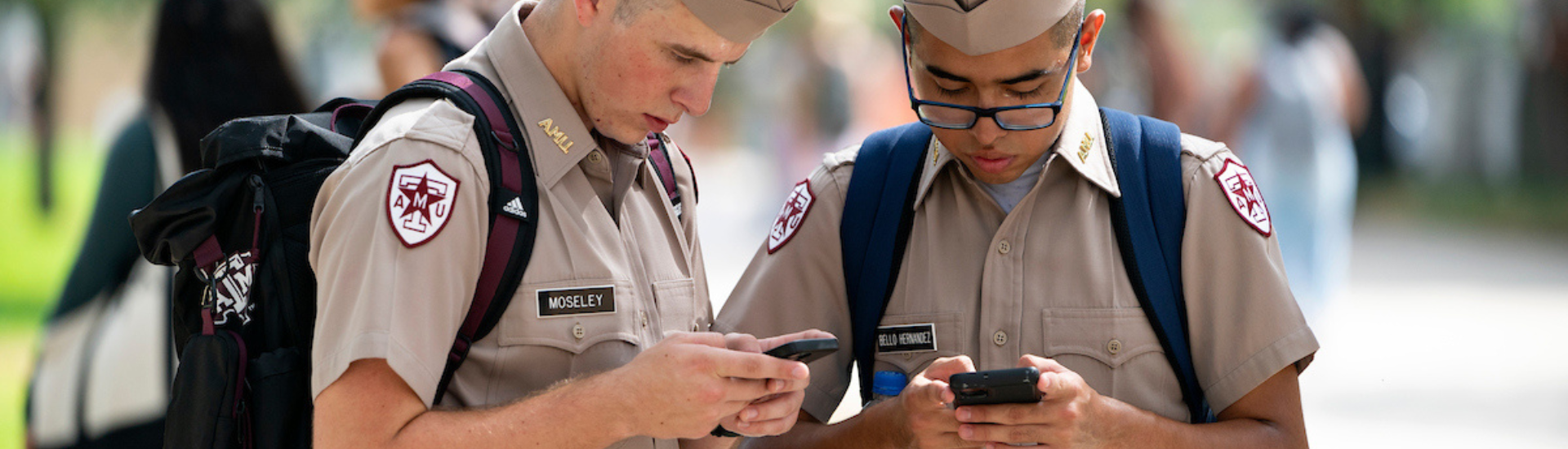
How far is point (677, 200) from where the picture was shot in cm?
248

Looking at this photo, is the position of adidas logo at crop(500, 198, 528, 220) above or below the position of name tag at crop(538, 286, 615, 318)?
above

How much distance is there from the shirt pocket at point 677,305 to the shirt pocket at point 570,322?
95 millimetres

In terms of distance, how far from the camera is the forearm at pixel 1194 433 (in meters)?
2.18

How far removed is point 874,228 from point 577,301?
0.67m

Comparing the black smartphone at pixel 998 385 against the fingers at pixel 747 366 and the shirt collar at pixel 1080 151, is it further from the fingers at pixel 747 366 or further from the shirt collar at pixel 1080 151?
the shirt collar at pixel 1080 151

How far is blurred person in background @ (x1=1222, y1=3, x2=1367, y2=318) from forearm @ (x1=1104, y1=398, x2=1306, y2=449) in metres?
4.74

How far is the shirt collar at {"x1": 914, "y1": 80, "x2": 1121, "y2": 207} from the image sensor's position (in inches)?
93.8

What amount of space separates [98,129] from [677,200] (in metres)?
8.12

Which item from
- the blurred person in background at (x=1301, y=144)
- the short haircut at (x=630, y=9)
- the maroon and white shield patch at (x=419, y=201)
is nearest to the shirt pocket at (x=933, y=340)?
the short haircut at (x=630, y=9)

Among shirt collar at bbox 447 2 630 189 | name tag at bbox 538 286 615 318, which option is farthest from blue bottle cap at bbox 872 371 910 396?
shirt collar at bbox 447 2 630 189

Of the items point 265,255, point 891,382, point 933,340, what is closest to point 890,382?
point 891,382

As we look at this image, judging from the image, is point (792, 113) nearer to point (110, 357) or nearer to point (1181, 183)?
point (110, 357)

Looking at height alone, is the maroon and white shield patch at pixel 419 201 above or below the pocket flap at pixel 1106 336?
above

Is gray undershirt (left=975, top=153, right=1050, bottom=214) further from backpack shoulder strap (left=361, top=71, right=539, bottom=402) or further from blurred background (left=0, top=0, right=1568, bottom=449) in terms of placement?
blurred background (left=0, top=0, right=1568, bottom=449)
